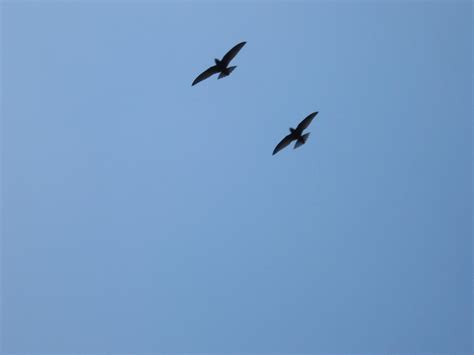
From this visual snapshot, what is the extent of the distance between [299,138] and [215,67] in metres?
3.03

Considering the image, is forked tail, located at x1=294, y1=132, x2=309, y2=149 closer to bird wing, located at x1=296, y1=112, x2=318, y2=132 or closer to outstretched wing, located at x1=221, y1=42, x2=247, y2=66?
bird wing, located at x1=296, y1=112, x2=318, y2=132

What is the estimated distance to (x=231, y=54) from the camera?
70.9 feet

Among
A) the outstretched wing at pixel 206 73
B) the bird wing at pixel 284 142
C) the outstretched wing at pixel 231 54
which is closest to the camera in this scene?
the outstretched wing at pixel 231 54

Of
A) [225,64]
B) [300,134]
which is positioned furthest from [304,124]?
[225,64]

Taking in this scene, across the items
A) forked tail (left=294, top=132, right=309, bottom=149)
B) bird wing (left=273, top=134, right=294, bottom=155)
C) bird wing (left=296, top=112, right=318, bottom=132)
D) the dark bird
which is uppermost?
the dark bird

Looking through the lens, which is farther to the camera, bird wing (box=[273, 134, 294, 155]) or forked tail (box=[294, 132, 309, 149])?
bird wing (box=[273, 134, 294, 155])

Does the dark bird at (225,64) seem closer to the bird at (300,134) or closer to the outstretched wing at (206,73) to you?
the outstretched wing at (206,73)

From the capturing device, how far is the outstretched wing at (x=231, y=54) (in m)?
21.4

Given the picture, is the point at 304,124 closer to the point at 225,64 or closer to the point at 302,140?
the point at 302,140

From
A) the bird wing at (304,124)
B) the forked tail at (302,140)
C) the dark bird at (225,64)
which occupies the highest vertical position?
the dark bird at (225,64)

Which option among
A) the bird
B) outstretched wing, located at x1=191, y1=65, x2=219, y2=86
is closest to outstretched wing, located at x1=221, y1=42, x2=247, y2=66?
outstretched wing, located at x1=191, y1=65, x2=219, y2=86

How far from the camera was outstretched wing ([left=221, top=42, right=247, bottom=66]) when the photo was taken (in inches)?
842

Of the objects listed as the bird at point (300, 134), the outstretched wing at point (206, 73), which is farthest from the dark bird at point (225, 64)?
the bird at point (300, 134)

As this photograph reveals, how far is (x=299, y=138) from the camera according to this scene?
22.5 metres
